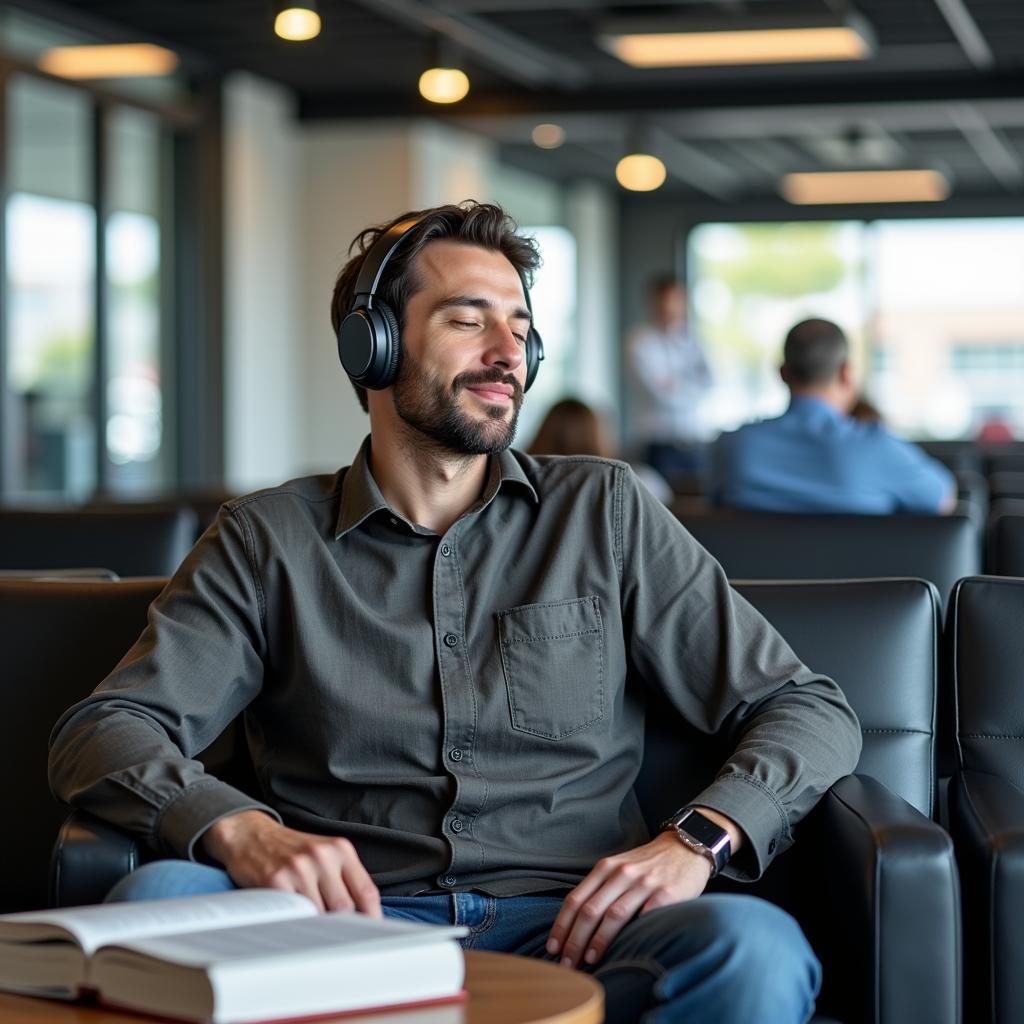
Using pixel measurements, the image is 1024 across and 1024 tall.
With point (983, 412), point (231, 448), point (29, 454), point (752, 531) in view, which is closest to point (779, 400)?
point (983, 412)

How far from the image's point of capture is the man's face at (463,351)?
202cm

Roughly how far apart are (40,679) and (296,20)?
342 centimetres

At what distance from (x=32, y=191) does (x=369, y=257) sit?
5.37m

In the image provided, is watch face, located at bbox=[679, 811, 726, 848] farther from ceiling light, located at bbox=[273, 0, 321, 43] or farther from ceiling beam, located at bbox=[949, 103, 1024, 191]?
ceiling beam, located at bbox=[949, 103, 1024, 191]

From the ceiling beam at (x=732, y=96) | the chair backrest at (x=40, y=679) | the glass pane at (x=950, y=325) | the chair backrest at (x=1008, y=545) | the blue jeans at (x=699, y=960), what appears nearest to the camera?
the blue jeans at (x=699, y=960)

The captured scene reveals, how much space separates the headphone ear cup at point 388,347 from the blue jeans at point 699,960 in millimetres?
666

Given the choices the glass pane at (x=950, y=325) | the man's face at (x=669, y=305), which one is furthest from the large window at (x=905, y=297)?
the man's face at (x=669, y=305)

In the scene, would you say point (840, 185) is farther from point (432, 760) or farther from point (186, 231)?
point (432, 760)

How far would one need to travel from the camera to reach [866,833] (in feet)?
5.47

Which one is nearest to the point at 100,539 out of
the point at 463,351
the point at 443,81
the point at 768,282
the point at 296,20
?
the point at 463,351

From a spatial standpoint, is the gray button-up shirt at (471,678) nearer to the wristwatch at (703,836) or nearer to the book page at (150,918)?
the wristwatch at (703,836)

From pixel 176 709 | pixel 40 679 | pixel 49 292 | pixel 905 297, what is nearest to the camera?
pixel 176 709

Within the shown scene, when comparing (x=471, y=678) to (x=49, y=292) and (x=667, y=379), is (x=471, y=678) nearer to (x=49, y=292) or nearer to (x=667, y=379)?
(x=49, y=292)

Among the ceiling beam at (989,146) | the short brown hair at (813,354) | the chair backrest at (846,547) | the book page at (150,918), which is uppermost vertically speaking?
the ceiling beam at (989,146)
